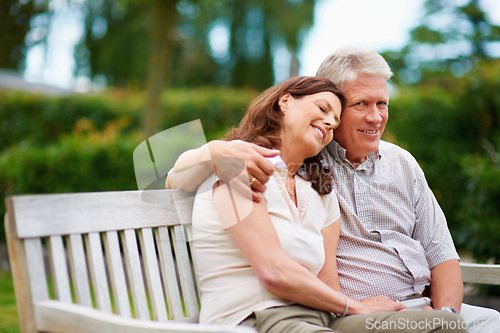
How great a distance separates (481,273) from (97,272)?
6.21 ft

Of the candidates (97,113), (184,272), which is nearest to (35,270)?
(184,272)

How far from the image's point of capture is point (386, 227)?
8.48 ft

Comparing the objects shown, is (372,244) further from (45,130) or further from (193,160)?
(45,130)

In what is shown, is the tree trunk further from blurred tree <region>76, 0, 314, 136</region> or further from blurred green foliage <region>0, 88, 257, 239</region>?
blurred tree <region>76, 0, 314, 136</region>

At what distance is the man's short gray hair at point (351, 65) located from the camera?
2570 millimetres

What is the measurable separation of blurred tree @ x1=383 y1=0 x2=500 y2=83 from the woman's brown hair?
2152 centimetres

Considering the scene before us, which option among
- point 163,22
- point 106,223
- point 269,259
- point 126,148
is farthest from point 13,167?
point 269,259

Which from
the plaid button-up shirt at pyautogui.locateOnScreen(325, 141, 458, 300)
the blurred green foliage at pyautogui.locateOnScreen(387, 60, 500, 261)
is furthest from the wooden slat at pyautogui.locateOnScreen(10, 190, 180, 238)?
the blurred green foliage at pyautogui.locateOnScreen(387, 60, 500, 261)

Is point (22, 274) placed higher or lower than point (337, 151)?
lower

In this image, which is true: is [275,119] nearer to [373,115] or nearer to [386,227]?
[373,115]

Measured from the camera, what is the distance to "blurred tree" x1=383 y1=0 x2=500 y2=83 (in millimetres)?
23438

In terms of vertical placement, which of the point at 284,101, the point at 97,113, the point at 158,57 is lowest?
the point at 284,101

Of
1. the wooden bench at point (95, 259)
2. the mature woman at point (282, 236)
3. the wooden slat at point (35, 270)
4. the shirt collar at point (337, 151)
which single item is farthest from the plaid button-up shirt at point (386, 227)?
the wooden slat at point (35, 270)

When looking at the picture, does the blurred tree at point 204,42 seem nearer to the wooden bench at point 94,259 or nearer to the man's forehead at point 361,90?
the man's forehead at point 361,90
